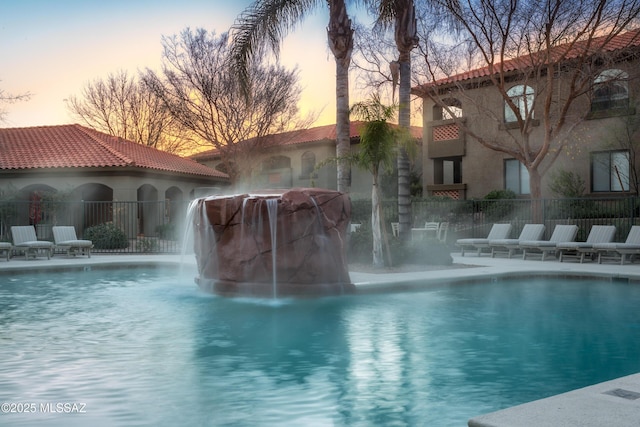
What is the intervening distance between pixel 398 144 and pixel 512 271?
412 cm

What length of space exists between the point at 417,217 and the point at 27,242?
1491 centimetres

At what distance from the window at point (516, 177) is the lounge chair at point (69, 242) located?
62.1 ft

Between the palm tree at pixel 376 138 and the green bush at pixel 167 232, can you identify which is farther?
the green bush at pixel 167 232

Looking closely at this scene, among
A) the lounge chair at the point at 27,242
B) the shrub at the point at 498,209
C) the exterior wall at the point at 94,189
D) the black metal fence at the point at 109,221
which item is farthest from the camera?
the exterior wall at the point at 94,189

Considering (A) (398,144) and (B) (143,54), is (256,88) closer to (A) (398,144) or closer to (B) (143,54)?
(B) (143,54)

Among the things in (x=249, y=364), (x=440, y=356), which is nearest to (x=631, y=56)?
(x=440, y=356)

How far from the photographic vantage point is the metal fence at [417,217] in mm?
22453

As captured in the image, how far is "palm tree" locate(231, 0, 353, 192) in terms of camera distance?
17.0 metres

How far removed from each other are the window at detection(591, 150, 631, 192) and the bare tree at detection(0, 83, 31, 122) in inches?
1049

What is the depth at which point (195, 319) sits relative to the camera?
32.2ft

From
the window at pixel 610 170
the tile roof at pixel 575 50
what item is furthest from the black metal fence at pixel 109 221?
the window at pixel 610 170

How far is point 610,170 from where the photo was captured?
84.6ft

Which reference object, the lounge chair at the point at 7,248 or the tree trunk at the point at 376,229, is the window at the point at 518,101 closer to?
the tree trunk at the point at 376,229

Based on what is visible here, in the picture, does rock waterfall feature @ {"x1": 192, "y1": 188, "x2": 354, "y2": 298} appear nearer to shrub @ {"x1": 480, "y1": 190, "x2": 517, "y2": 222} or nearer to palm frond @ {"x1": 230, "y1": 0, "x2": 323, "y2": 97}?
palm frond @ {"x1": 230, "y1": 0, "x2": 323, "y2": 97}
